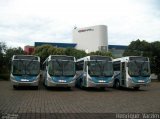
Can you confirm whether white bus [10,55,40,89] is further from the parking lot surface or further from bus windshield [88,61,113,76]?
the parking lot surface

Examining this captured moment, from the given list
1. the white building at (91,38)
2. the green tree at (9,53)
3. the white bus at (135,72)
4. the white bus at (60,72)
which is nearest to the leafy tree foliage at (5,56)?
the green tree at (9,53)

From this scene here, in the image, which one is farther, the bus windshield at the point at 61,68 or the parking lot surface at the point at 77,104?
the bus windshield at the point at 61,68

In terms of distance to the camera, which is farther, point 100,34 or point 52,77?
point 100,34

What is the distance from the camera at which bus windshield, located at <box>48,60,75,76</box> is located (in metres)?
26.0

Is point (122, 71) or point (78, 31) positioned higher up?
point (78, 31)

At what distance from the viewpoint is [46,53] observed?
61812mm

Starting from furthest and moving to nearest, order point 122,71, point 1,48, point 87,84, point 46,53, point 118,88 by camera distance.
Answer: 1. point 46,53
2. point 1,48
3. point 118,88
4. point 122,71
5. point 87,84

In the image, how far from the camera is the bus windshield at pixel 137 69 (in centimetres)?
2652

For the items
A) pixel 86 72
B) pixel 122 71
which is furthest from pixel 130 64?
pixel 86 72

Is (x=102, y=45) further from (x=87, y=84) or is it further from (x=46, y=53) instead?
(x=87, y=84)

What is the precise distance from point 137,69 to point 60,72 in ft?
21.2

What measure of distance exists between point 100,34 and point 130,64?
64641 mm

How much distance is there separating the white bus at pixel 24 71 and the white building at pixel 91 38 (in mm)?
64205

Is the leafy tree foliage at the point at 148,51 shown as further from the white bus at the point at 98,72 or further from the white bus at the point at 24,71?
the white bus at the point at 24,71
